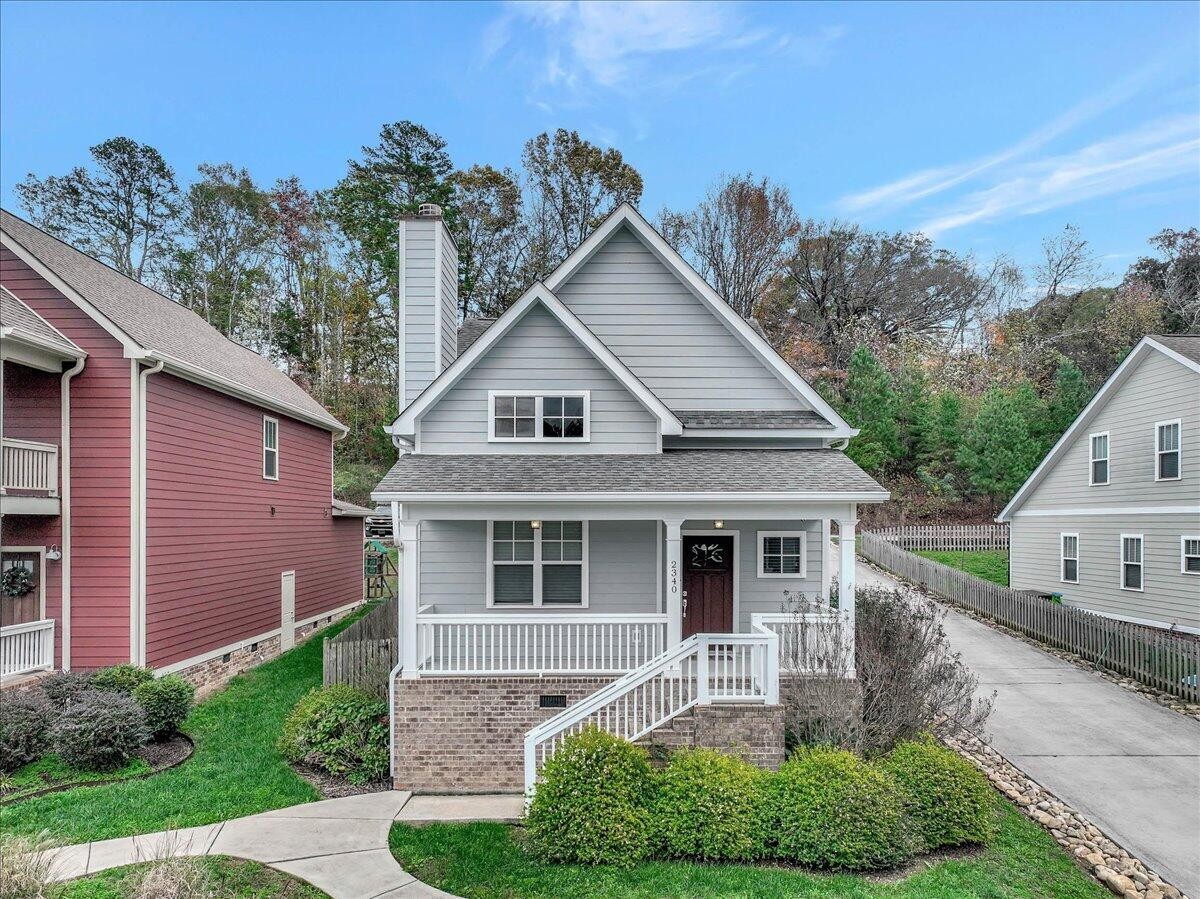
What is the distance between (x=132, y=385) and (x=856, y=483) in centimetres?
1120

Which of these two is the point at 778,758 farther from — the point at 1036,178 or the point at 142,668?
the point at 1036,178

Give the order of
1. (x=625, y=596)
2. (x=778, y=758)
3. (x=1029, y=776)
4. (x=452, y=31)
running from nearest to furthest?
(x=778, y=758) < (x=1029, y=776) < (x=625, y=596) < (x=452, y=31)

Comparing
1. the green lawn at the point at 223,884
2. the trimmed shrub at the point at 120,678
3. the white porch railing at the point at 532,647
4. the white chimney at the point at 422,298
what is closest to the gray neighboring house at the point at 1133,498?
the white porch railing at the point at 532,647

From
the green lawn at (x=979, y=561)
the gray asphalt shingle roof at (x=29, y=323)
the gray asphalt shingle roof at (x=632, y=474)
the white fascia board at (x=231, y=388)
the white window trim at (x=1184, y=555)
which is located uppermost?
the gray asphalt shingle roof at (x=29, y=323)

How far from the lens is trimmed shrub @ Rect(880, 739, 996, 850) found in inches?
278

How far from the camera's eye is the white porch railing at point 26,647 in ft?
30.1

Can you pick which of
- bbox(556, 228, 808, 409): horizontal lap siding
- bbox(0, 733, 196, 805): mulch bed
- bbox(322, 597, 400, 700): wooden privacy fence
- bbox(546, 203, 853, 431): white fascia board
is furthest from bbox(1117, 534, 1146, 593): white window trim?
bbox(0, 733, 196, 805): mulch bed

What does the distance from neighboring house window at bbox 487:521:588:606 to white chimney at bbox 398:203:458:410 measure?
2.88 m

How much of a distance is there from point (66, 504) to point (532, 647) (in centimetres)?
755

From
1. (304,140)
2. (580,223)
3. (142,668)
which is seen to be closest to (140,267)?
(304,140)

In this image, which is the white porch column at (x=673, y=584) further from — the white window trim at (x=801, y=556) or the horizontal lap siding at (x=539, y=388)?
the white window trim at (x=801, y=556)

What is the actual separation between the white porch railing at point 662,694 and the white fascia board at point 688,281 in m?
A: 4.68

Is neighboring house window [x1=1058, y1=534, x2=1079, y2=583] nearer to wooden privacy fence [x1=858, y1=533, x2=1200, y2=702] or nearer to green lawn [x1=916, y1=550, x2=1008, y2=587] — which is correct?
wooden privacy fence [x1=858, y1=533, x2=1200, y2=702]

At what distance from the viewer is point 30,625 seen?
31.1ft
